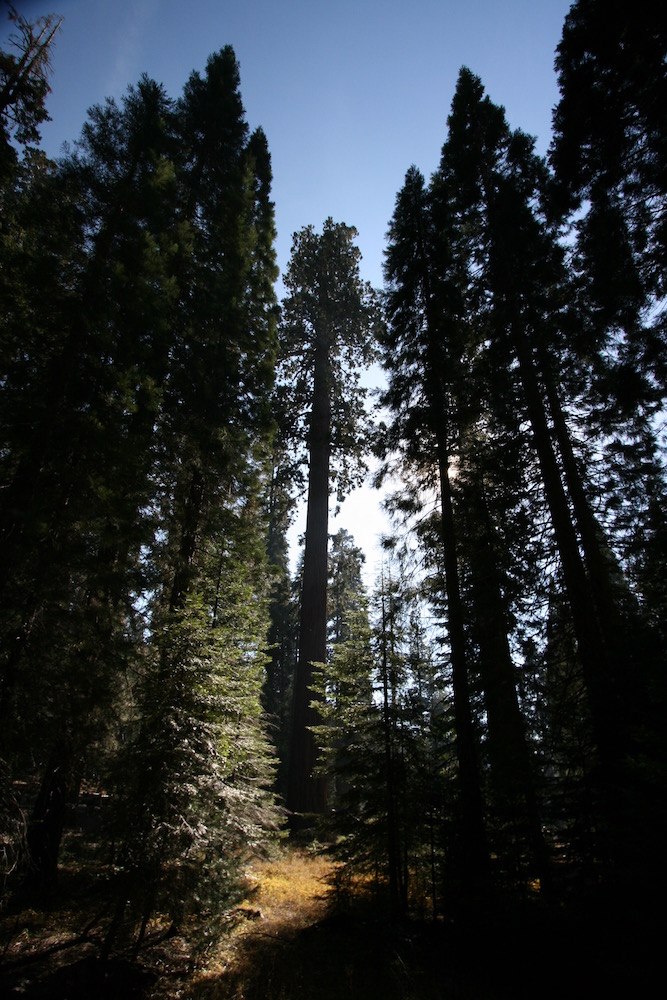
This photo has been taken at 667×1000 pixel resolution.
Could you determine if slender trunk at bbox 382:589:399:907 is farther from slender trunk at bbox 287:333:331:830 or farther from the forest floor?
slender trunk at bbox 287:333:331:830

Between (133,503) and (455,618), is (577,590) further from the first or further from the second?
(133,503)

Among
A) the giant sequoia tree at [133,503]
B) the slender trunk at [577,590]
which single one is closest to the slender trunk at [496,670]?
the slender trunk at [577,590]

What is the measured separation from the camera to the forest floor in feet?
16.1

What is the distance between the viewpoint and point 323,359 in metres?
19.3

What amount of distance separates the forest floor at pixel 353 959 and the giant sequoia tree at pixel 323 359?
8.91 metres

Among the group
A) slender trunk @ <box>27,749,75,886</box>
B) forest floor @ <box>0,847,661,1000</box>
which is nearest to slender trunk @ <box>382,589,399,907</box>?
forest floor @ <box>0,847,661,1000</box>

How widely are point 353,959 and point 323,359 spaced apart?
59.1 feet

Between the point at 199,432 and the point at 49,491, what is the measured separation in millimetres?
3827

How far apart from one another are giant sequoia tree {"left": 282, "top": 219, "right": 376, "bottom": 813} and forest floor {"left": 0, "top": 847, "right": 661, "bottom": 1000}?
8907 mm

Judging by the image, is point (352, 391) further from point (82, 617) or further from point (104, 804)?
point (104, 804)

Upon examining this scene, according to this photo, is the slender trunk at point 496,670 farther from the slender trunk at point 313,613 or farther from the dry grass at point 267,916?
the slender trunk at point 313,613

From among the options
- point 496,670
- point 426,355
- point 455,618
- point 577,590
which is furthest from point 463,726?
point 426,355

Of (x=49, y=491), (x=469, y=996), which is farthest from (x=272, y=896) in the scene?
(x=49, y=491)

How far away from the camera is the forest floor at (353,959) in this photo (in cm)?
490
